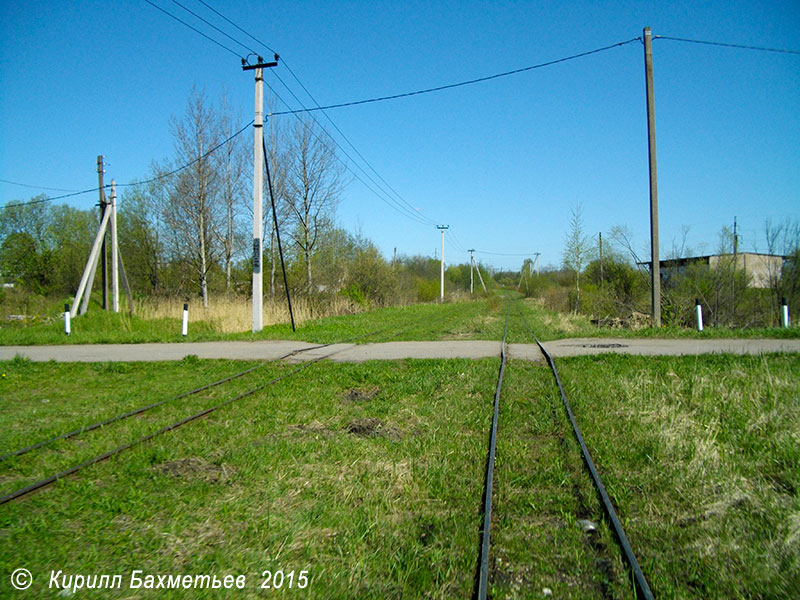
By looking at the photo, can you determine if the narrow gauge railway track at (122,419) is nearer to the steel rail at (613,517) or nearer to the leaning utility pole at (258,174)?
the steel rail at (613,517)

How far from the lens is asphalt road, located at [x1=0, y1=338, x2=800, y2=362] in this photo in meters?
13.1

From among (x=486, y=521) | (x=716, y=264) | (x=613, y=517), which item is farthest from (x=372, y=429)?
(x=716, y=264)

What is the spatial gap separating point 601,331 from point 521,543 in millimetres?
16070

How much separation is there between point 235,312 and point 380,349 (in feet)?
31.2

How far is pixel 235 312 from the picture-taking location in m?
21.9

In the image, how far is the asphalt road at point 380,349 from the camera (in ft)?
43.0

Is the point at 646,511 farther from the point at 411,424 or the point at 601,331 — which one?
the point at 601,331

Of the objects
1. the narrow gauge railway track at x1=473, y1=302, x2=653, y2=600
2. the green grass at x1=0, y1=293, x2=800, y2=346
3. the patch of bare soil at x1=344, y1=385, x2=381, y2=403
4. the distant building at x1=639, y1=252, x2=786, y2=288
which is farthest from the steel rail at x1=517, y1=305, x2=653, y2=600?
the distant building at x1=639, y1=252, x2=786, y2=288

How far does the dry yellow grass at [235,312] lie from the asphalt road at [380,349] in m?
4.17

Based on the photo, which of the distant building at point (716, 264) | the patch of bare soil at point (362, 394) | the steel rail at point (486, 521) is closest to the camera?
the steel rail at point (486, 521)

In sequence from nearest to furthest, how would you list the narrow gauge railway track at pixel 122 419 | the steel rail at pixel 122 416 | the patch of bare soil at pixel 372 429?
1. the narrow gauge railway track at pixel 122 419
2. the steel rail at pixel 122 416
3. the patch of bare soil at pixel 372 429

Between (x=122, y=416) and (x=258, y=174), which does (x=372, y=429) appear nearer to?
(x=122, y=416)

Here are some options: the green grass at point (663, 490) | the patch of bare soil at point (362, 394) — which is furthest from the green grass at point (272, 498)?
the patch of bare soil at point (362, 394)

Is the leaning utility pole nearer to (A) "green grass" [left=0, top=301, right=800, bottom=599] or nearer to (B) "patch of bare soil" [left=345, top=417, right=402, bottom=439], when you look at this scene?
(A) "green grass" [left=0, top=301, right=800, bottom=599]
